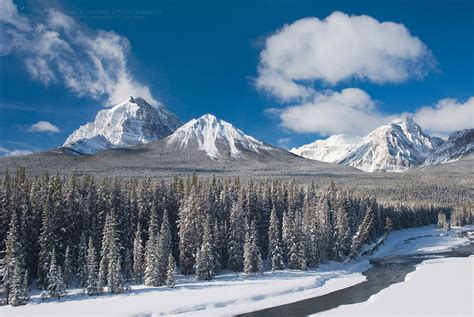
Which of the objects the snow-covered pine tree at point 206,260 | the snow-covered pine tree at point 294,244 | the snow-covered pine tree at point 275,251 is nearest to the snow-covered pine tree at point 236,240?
the snow-covered pine tree at point 206,260

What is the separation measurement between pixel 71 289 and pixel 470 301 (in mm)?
58951

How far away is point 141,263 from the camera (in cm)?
7469

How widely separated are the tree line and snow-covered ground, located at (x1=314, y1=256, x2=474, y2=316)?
69.7ft

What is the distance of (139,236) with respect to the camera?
75.5 metres

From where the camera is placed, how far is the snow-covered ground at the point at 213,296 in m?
55.5

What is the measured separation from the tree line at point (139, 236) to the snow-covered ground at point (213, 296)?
8.28ft

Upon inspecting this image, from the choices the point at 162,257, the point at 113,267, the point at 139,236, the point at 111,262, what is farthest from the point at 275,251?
the point at 111,262

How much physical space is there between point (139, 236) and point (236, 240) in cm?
1997

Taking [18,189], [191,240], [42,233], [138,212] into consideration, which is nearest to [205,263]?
[191,240]

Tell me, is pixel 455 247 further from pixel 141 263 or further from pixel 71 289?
pixel 71 289

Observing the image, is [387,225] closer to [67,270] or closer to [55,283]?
[67,270]

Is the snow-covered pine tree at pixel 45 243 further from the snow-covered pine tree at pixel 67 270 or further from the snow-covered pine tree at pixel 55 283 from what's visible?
the snow-covered pine tree at pixel 55 283

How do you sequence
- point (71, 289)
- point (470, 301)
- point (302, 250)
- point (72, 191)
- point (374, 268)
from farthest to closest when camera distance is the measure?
1. point (374, 268)
2. point (302, 250)
3. point (72, 191)
4. point (71, 289)
5. point (470, 301)

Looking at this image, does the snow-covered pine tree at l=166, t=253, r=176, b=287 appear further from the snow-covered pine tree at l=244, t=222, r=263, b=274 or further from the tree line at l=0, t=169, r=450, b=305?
the snow-covered pine tree at l=244, t=222, r=263, b=274
